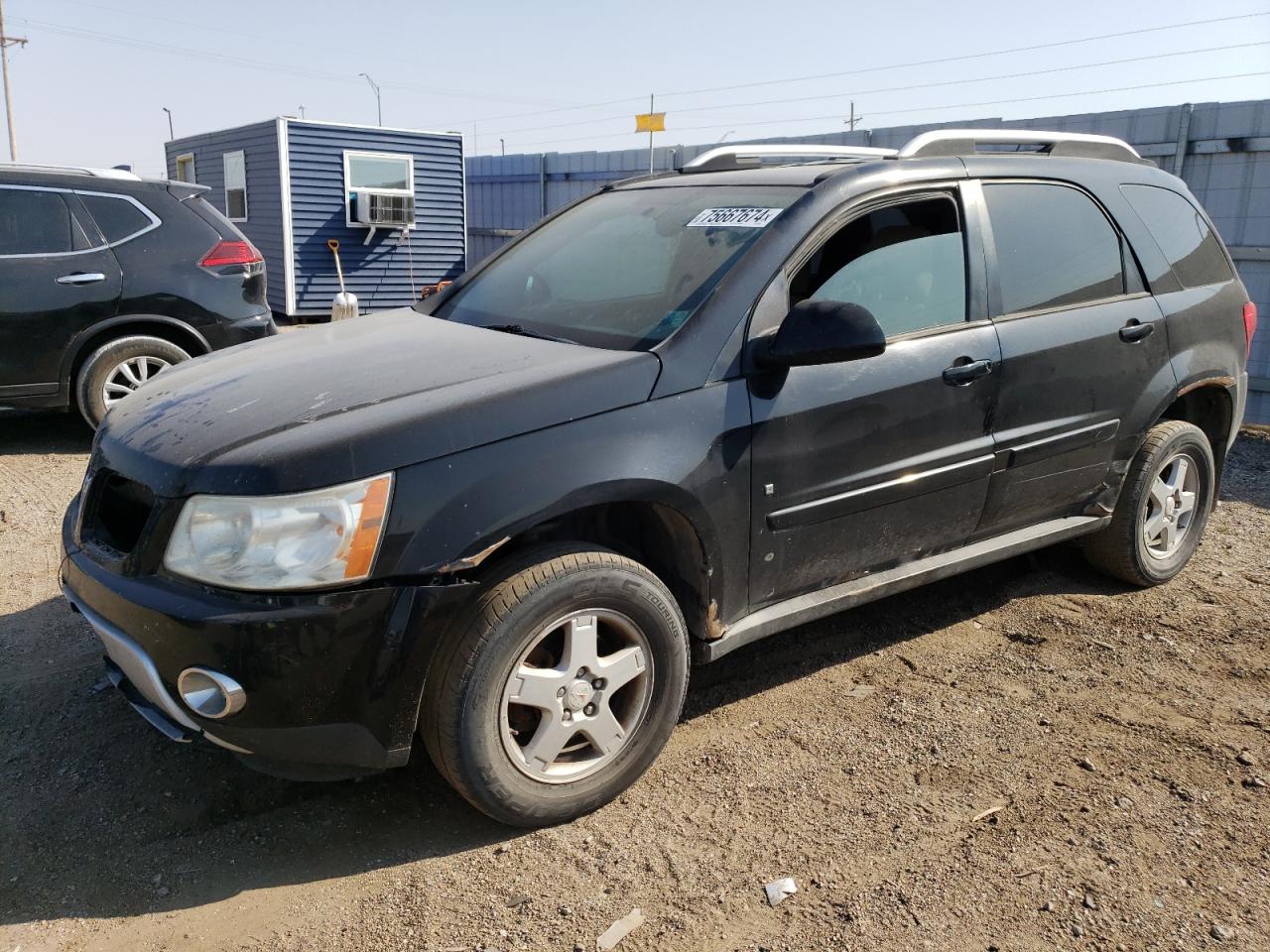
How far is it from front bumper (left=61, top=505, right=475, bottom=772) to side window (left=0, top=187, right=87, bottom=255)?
16.2 feet

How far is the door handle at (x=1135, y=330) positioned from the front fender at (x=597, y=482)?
78.3 inches

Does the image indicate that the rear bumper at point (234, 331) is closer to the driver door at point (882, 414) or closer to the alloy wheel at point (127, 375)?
the alloy wheel at point (127, 375)

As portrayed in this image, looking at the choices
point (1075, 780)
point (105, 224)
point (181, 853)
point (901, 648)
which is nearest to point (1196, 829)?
point (1075, 780)

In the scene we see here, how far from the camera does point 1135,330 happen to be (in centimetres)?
420

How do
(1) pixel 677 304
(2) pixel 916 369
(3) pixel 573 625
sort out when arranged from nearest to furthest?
(3) pixel 573 625
(1) pixel 677 304
(2) pixel 916 369

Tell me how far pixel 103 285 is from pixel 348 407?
4.87 metres

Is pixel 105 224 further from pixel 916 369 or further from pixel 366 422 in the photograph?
pixel 916 369

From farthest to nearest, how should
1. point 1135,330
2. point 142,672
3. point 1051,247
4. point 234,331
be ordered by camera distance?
point 234,331 → point 1135,330 → point 1051,247 → point 142,672

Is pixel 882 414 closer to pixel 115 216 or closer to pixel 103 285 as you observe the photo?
pixel 103 285

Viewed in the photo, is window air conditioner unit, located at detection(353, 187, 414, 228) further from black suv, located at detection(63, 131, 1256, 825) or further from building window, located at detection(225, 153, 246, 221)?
black suv, located at detection(63, 131, 1256, 825)

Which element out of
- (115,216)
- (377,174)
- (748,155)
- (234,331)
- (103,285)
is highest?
(377,174)

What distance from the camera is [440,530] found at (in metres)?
2.58

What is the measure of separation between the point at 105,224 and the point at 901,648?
19.1 feet

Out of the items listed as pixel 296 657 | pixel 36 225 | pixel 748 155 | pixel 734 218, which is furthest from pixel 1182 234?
pixel 36 225
